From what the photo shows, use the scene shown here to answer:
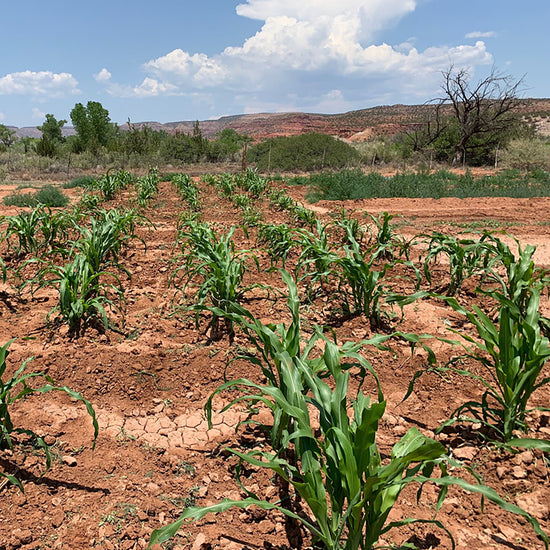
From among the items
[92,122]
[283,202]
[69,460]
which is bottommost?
[69,460]

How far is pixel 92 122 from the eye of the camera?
42594mm

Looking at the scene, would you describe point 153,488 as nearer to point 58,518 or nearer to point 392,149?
point 58,518

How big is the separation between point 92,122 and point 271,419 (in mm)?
48648

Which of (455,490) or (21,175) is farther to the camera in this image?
(21,175)

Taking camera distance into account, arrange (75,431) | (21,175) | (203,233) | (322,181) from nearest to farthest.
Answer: (75,431), (203,233), (322,181), (21,175)

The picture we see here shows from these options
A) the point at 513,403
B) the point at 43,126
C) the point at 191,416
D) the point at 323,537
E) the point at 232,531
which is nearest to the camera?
the point at 323,537

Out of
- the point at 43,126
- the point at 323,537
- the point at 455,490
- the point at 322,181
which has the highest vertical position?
the point at 43,126

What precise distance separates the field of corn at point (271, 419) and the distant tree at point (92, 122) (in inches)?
1668

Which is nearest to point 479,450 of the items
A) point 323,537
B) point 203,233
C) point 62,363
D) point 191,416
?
point 323,537

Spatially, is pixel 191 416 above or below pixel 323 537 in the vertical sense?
below

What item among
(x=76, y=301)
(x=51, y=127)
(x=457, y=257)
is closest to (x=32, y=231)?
(x=76, y=301)

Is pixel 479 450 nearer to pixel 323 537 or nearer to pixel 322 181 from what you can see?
pixel 323 537

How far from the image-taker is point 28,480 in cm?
158

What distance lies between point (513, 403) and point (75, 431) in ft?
6.86
